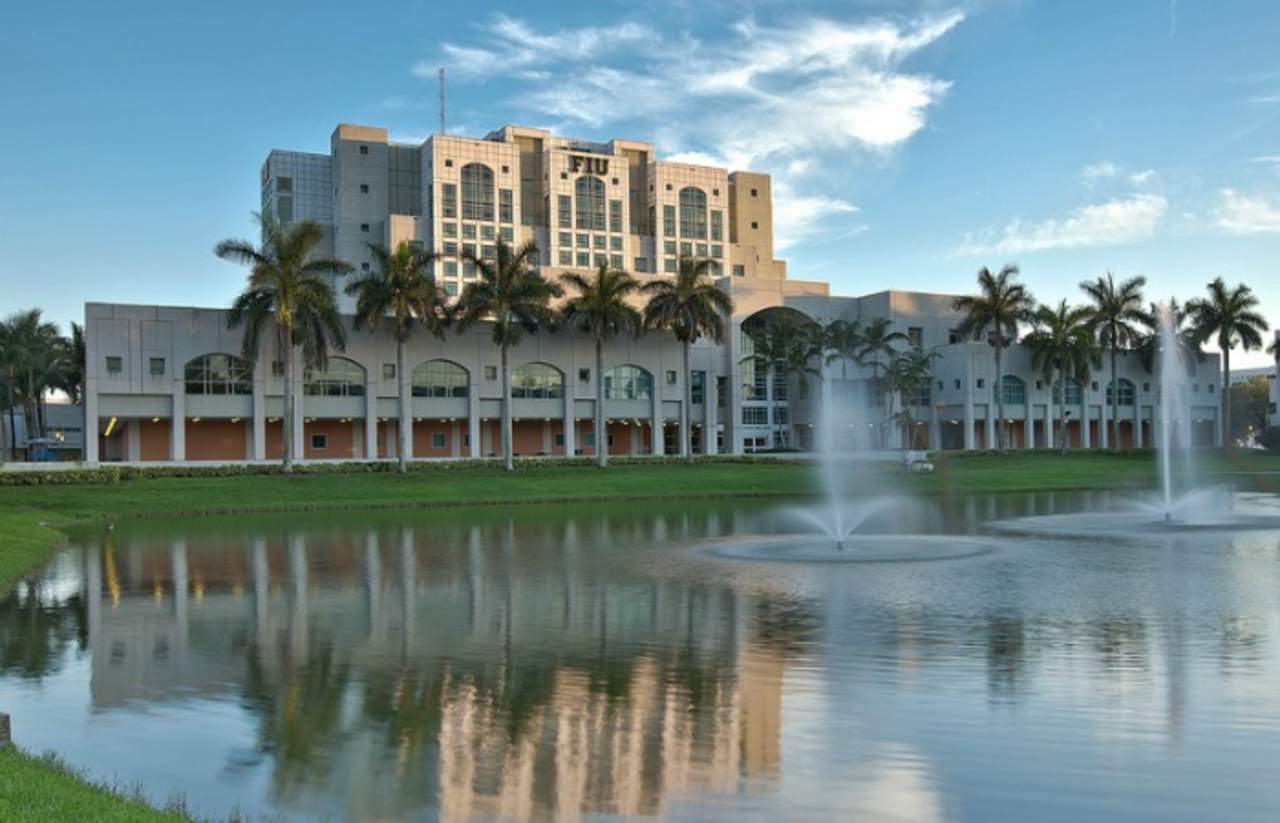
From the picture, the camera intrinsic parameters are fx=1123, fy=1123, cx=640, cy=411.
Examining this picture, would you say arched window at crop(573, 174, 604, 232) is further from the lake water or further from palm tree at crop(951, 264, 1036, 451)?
the lake water

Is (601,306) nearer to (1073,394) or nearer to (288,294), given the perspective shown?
(288,294)

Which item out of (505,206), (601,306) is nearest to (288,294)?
(601,306)

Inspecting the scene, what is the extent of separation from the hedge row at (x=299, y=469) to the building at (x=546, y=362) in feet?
33.6

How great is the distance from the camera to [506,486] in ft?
185

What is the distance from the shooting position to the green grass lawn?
43156 mm

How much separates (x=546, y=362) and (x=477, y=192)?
45.6m

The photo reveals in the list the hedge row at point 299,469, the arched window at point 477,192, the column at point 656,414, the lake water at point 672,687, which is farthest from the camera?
the arched window at point 477,192

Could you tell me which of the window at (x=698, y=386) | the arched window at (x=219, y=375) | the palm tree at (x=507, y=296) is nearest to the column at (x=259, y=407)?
the arched window at (x=219, y=375)

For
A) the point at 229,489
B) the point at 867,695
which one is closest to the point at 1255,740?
the point at 867,695

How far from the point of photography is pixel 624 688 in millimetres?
12695

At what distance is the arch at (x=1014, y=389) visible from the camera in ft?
316

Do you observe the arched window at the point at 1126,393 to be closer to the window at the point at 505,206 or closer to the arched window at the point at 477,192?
the window at the point at 505,206

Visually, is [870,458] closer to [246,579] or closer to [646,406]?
[646,406]

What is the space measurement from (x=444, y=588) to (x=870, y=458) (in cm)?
5871
